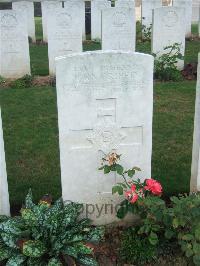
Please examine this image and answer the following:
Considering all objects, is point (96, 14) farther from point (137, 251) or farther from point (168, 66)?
point (137, 251)

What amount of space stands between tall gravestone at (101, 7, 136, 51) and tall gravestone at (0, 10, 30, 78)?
1929mm

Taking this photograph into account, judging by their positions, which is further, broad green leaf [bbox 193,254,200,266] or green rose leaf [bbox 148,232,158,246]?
green rose leaf [bbox 148,232,158,246]

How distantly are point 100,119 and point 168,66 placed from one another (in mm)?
6344

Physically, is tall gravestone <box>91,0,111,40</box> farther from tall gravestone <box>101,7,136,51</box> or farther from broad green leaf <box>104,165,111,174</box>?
broad green leaf <box>104,165,111,174</box>

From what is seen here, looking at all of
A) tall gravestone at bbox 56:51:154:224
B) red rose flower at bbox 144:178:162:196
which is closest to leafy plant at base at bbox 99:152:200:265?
red rose flower at bbox 144:178:162:196

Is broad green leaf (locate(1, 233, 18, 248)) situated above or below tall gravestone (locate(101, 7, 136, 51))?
below

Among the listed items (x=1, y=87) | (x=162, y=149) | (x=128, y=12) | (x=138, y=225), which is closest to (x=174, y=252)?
(x=138, y=225)

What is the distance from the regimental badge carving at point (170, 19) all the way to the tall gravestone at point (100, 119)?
6.96m

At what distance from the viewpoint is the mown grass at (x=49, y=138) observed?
517cm

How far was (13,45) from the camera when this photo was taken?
1005cm

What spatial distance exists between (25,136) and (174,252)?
3447mm

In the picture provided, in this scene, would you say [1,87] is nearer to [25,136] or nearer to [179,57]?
[25,136]

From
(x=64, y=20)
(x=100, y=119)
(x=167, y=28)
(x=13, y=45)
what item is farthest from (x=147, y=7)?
(x=100, y=119)

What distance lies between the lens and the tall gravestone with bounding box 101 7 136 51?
10.3 meters
